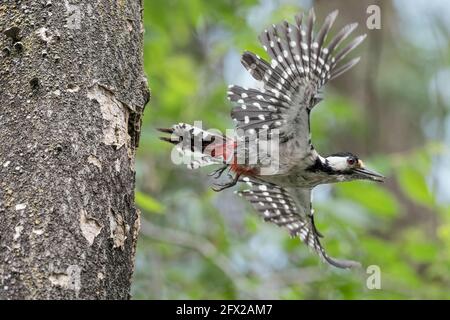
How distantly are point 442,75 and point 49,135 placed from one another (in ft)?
23.3

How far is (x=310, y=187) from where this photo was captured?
15.8 feet

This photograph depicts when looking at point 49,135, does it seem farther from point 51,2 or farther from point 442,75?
point 442,75

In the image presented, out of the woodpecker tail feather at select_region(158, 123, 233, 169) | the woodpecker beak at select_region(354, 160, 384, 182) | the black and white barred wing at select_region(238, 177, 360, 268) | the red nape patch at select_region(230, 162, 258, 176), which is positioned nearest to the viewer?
the woodpecker tail feather at select_region(158, 123, 233, 169)

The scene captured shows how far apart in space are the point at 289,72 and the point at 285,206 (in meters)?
1.33

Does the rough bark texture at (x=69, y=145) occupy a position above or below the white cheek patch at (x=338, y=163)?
below

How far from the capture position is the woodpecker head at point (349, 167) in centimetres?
472

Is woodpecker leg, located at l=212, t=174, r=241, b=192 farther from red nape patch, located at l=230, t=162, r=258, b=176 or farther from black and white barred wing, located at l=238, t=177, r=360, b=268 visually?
black and white barred wing, located at l=238, t=177, r=360, b=268

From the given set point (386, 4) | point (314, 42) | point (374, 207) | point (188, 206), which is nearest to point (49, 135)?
point (314, 42)

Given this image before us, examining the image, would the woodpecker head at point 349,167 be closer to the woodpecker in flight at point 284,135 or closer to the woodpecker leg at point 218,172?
the woodpecker in flight at point 284,135

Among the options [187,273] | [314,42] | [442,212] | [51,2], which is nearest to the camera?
[51,2]

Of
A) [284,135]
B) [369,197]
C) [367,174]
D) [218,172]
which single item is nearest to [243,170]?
[218,172]

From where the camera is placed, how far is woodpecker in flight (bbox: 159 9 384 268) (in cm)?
411

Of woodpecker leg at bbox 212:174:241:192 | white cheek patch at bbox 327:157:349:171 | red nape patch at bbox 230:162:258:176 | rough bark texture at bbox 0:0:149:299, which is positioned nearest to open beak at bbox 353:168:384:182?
white cheek patch at bbox 327:157:349:171

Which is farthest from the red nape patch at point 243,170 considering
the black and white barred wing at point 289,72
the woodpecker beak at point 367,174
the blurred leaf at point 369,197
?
the blurred leaf at point 369,197
